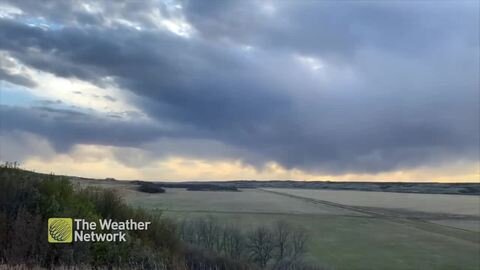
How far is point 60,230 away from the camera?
11.1 metres

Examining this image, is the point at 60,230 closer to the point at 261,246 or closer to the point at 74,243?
the point at 74,243

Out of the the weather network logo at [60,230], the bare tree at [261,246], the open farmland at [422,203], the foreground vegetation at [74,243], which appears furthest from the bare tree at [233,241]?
the open farmland at [422,203]

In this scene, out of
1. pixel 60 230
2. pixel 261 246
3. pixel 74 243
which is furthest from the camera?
pixel 261 246

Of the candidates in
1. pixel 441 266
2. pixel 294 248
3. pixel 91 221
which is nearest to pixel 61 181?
pixel 91 221

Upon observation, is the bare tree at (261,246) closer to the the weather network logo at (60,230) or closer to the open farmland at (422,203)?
the the weather network logo at (60,230)

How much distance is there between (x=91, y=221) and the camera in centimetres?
1201

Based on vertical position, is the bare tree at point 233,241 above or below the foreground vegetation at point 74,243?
below

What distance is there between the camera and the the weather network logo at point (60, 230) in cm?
1073

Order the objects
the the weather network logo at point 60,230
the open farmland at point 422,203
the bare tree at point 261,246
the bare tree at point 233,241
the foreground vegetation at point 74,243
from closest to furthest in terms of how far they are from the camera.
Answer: the foreground vegetation at point 74,243, the the weather network logo at point 60,230, the bare tree at point 233,241, the bare tree at point 261,246, the open farmland at point 422,203

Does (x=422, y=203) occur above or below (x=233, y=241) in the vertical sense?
above

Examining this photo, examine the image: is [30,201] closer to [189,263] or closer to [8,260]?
[8,260]

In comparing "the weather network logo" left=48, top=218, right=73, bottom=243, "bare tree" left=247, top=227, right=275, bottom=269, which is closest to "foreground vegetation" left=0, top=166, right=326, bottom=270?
"the weather network logo" left=48, top=218, right=73, bottom=243

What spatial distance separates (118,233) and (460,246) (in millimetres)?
37178

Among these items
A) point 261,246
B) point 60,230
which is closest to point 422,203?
point 261,246
